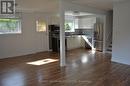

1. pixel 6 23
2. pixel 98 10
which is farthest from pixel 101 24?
pixel 6 23

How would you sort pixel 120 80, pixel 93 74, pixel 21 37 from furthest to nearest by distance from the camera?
1. pixel 21 37
2. pixel 93 74
3. pixel 120 80

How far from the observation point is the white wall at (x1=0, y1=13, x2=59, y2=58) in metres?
6.64

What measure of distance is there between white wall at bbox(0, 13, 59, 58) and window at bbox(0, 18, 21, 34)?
24 cm

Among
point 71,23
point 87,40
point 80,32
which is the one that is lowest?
point 87,40

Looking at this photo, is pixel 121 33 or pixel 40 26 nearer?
pixel 121 33

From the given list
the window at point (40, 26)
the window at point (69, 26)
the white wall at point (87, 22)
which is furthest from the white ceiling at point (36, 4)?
the white wall at point (87, 22)

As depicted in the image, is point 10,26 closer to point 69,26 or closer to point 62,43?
point 62,43

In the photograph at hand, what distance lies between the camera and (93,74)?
4.31 m

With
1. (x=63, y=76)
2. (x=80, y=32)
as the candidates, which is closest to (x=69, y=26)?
(x=80, y=32)

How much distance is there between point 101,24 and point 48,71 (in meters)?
5.01

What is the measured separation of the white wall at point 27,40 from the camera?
6.64 meters

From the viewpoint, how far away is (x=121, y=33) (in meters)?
5.56

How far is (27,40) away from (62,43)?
3062 millimetres

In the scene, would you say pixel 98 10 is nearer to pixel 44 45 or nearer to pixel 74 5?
pixel 74 5
